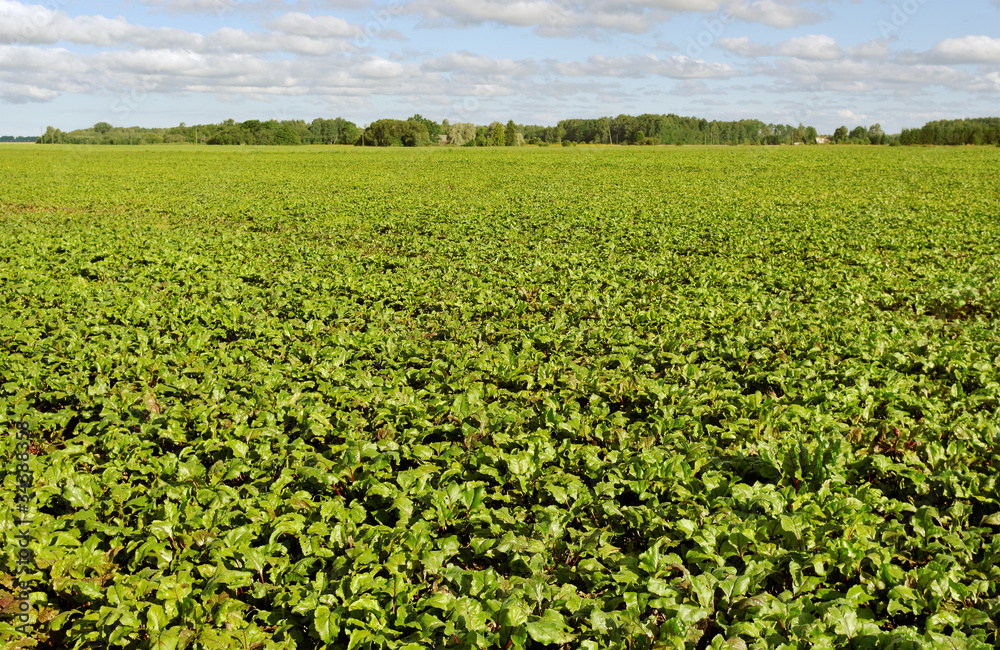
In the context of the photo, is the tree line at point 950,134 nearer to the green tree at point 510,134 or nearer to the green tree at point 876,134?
the green tree at point 876,134

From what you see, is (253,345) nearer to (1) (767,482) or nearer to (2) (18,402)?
(2) (18,402)

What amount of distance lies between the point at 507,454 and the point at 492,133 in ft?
403

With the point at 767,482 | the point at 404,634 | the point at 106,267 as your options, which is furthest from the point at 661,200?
the point at 404,634

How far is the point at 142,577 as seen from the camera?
3680mm

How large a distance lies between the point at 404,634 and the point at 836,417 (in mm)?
4210

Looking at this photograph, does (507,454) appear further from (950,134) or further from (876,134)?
(876,134)

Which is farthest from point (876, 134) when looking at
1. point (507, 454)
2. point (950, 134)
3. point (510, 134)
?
point (507, 454)

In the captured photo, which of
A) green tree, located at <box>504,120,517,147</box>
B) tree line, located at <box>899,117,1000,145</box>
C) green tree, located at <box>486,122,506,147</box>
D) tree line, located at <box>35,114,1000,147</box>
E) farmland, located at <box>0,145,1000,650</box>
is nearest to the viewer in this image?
farmland, located at <box>0,145,1000,650</box>

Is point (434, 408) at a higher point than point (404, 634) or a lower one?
higher

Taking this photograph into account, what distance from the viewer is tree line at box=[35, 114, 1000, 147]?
107 m

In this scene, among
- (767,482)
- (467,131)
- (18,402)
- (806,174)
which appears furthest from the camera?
(467,131)

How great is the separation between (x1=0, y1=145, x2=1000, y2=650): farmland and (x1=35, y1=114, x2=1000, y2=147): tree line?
352 ft

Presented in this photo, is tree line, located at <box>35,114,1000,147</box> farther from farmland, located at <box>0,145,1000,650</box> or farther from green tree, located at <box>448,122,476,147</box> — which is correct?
farmland, located at <box>0,145,1000,650</box>

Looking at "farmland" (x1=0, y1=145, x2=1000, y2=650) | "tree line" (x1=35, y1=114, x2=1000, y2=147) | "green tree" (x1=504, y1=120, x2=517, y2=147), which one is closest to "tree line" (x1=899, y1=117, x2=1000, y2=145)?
"tree line" (x1=35, y1=114, x2=1000, y2=147)
